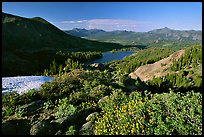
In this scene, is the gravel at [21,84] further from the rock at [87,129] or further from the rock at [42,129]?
the rock at [87,129]

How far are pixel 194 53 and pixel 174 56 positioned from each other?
891 cm

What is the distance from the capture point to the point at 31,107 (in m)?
11.0

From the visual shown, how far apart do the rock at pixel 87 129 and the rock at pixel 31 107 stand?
3278mm

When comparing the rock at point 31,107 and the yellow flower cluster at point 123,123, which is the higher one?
the yellow flower cluster at point 123,123

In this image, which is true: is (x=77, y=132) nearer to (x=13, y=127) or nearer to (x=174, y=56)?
(x=13, y=127)

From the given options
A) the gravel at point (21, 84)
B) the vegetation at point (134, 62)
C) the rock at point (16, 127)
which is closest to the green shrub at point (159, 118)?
the rock at point (16, 127)

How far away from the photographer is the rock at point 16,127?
8.51 meters

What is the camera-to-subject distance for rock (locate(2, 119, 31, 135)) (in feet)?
27.9

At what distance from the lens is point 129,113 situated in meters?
7.87

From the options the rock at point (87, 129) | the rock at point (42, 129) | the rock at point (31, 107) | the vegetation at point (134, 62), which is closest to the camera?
the rock at point (87, 129)

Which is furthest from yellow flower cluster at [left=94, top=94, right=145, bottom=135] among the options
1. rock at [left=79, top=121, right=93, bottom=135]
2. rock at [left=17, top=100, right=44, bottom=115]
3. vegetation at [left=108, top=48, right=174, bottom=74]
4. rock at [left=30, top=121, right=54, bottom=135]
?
vegetation at [left=108, top=48, right=174, bottom=74]

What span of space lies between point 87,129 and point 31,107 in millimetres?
3889

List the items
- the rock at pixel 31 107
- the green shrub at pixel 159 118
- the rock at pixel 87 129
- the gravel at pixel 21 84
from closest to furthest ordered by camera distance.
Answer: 1. the green shrub at pixel 159 118
2. the rock at pixel 87 129
3. the rock at pixel 31 107
4. the gravel at pixel 21 84

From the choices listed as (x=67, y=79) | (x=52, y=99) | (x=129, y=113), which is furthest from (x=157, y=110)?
(x=67, y=79)
